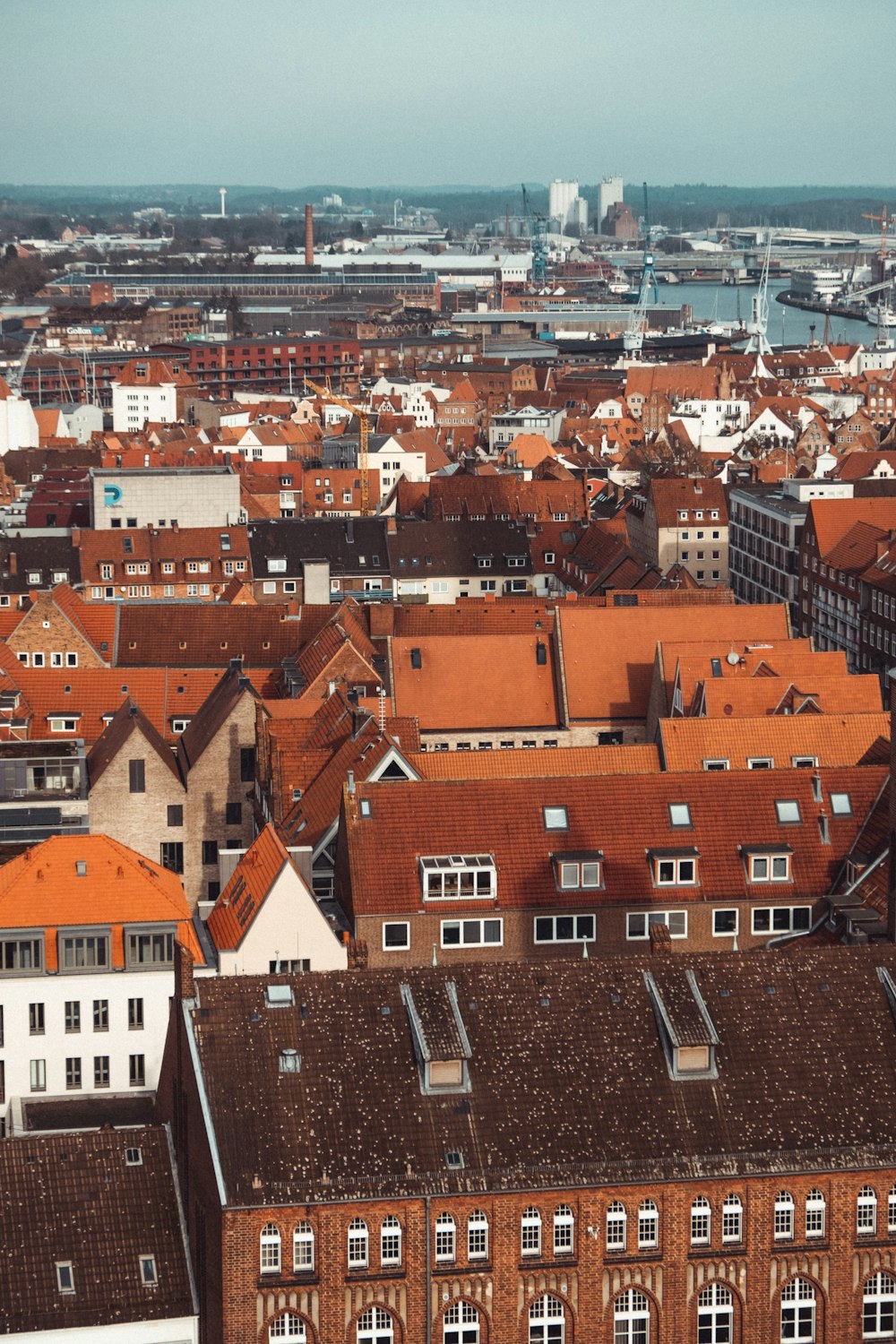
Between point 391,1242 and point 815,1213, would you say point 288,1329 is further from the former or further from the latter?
point 815,1213

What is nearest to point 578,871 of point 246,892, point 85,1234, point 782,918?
point 782,918

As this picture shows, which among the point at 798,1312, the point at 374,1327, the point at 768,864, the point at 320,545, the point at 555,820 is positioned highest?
the point at 555,820

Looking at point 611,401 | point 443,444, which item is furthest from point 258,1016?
point 611,401

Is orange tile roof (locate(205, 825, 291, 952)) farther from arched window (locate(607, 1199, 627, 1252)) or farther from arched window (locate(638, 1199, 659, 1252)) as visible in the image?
arched window (locate(638, 1199, 659, 1252))

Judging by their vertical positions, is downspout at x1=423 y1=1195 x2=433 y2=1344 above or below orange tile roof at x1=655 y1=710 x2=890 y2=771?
below

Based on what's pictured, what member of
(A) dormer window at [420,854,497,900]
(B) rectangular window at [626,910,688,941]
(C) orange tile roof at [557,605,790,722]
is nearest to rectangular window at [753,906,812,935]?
(B) rectangular window at [626,910,688,941]

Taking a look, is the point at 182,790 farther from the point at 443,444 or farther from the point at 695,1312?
the point at 443,444

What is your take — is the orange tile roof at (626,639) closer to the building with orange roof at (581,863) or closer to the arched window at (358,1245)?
the building with orange roof at (581,863)

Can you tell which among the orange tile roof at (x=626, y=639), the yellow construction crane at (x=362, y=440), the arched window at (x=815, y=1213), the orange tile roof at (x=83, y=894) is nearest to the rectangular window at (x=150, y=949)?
the orange tile roof at (x=83, y=894)
